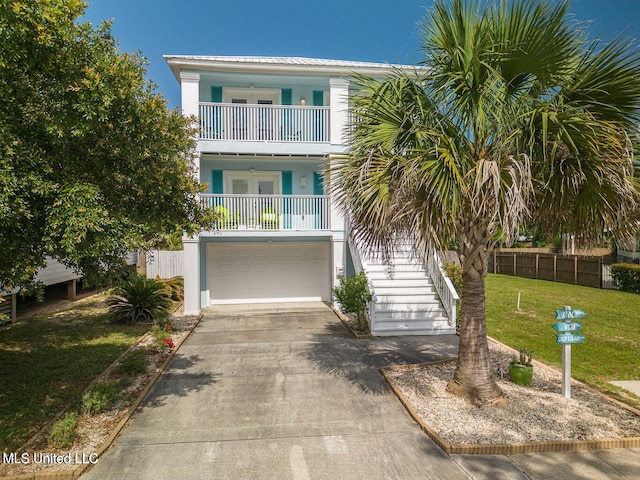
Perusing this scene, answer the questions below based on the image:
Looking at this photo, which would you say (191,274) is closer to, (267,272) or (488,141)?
(267,272)

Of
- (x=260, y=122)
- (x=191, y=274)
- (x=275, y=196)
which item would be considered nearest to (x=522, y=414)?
(x=275, y=196)

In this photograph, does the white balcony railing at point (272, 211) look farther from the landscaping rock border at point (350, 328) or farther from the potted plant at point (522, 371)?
the potted plant at point (522, 371)

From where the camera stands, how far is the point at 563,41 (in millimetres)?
4578

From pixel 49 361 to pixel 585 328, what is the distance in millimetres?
12464

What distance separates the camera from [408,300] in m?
9.93

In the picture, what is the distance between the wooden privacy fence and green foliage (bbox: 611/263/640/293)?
622mm

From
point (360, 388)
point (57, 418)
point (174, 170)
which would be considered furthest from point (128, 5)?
point (360, 388)

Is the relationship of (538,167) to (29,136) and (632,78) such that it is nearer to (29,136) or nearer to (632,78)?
(632,78)

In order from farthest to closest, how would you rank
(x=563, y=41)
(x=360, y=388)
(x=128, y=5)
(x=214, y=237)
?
1. (x=128, y=5)
2. (x=214, y=237)
3. (x=360, y=388)
4. (x=563, y=41)

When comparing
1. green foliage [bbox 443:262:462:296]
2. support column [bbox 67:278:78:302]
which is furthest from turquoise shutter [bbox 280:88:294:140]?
support column [bbox 67:278:78:302]

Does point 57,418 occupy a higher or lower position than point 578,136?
lower

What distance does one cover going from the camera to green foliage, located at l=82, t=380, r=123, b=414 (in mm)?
5082

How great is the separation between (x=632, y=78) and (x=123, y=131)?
235 inches

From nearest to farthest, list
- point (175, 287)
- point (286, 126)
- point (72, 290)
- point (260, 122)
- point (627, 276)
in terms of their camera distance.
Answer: point (260, 122)
point (286, 126)
point (72, 290)
point (175, 287)
point (627, 276)
